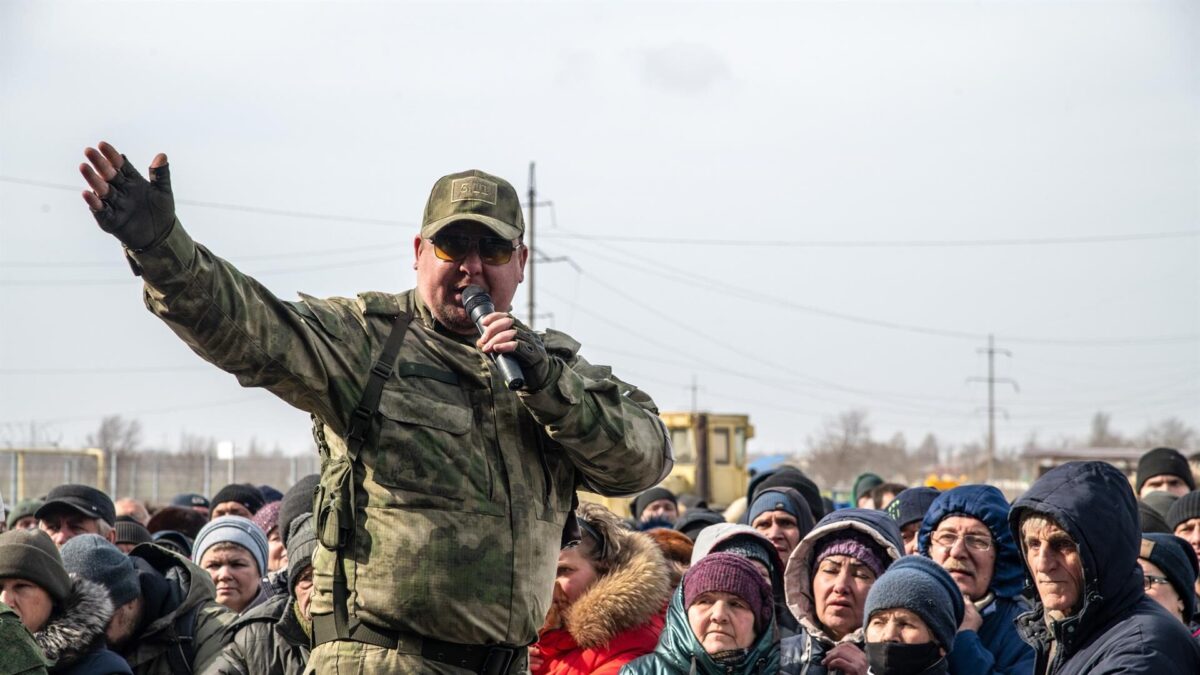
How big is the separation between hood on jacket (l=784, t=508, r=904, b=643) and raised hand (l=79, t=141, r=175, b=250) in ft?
11.6

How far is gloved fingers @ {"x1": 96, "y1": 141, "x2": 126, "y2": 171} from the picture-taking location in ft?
11.3

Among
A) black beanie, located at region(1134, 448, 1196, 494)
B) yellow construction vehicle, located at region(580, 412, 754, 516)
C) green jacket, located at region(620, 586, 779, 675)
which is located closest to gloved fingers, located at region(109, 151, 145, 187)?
green jacket, located at region(620, 586, 779, 675)

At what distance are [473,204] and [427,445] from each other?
666 millimetres

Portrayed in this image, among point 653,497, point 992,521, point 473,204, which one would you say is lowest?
point 653,497

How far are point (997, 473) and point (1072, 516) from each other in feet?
244

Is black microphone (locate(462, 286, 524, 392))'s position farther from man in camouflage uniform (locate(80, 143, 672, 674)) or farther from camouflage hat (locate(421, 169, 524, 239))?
camouflage hat (locate(421, 169, 524, 239))

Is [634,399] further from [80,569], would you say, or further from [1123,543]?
[80,569]

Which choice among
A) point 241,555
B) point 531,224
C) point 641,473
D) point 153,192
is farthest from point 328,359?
point 531,224

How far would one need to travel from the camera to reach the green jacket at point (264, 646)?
6051 mm

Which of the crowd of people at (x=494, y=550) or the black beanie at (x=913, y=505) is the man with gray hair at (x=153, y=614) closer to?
the crowd of people at (x=494, y=550)

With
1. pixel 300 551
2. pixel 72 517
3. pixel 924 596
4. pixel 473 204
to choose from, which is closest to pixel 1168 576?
pixel 924 596

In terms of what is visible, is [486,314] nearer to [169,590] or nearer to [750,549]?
[750,549]

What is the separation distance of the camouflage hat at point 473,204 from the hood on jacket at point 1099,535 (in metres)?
2.07

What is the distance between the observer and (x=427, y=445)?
12.9ft
